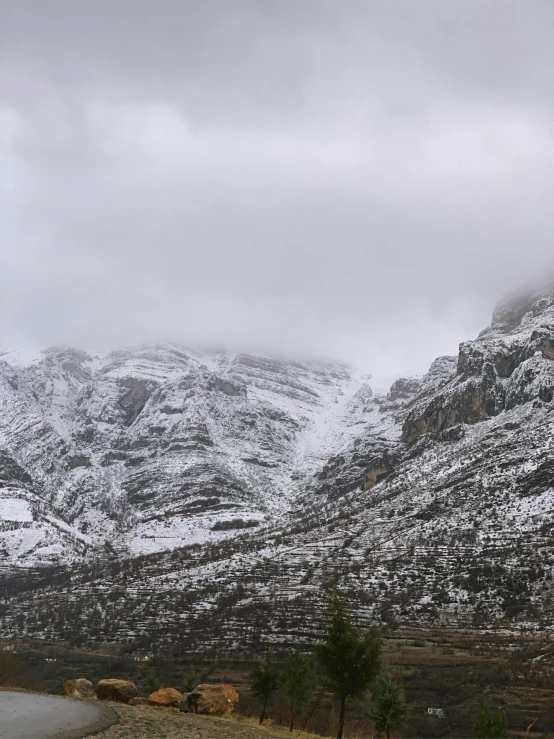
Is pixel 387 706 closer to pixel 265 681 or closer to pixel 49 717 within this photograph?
pixel 265 681

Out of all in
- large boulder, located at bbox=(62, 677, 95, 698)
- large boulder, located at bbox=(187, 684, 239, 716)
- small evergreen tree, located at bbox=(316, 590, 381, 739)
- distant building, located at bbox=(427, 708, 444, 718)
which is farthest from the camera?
distant building, located at bbox=(427, 708, 444, 718)

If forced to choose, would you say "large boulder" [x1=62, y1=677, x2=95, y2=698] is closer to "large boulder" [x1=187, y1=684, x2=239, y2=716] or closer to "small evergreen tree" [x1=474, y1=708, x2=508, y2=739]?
"large boulder" [x1=187, y1=684, x2=239, y2=716]

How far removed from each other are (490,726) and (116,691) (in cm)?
2533

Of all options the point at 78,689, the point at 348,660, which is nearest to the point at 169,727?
the point at 78,689

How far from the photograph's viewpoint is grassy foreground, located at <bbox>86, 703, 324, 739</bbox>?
23625 mm

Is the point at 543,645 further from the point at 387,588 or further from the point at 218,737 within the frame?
the point at 218,737

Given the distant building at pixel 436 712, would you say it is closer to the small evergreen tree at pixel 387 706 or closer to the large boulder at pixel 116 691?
the small evergreen tree at pixel 387 706

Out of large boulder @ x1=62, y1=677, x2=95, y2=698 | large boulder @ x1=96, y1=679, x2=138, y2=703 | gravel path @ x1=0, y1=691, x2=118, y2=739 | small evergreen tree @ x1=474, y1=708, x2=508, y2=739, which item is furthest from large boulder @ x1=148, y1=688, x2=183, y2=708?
small evergreen tree @ x1=474, y1=708, x2=508, y2=739

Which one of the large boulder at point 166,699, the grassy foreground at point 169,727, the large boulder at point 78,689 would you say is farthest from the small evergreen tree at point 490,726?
the large boulder at point 78,689

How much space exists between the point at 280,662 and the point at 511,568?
58.5 metres

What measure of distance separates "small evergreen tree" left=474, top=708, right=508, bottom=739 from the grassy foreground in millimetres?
18201

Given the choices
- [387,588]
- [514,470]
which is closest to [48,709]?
[387,588]

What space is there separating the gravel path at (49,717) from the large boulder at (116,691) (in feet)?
10.8

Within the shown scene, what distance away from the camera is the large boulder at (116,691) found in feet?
111
